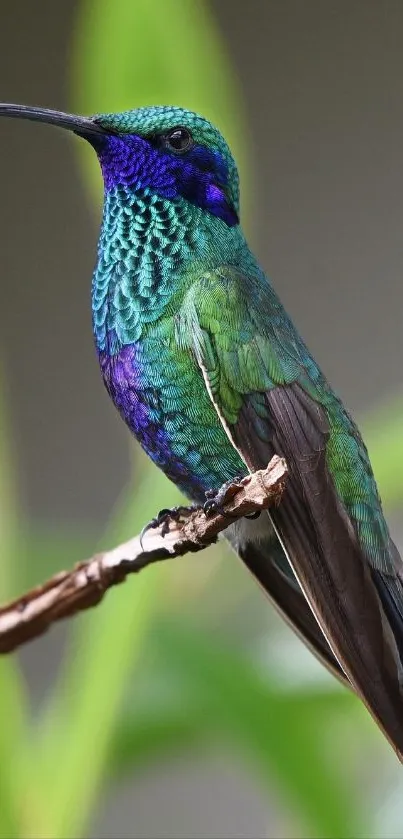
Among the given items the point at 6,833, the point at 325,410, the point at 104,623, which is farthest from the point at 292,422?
the point at 6,833

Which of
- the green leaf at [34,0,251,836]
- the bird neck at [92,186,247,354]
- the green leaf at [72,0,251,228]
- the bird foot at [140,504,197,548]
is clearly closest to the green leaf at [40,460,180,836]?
the green leaf at [34,0,251,836]

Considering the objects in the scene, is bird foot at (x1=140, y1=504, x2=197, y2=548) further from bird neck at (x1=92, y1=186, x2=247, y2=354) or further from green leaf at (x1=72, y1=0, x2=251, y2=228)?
green leaf at (x1=72, y1=0, x2=251, y2=228)

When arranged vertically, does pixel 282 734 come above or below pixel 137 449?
below

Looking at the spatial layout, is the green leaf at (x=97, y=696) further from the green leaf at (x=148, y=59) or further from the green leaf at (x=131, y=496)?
the green leaf at (x=148, y=59)

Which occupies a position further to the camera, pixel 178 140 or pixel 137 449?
pixel 137 449

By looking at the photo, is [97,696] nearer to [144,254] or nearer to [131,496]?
[131,496]

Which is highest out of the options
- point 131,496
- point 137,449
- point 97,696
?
point 137,449

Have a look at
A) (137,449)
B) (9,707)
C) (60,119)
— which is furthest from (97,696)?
(60,119)
